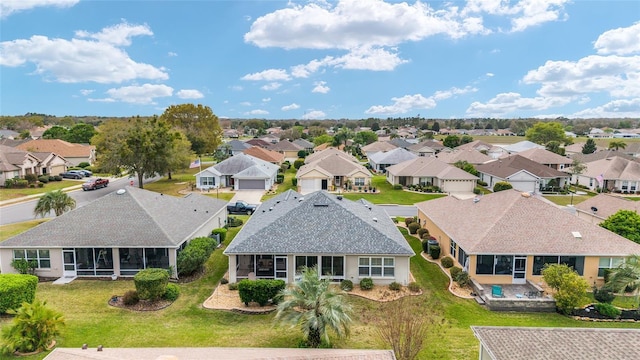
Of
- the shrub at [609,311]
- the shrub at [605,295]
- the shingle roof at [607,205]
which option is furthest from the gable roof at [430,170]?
the shrub at [609,311]

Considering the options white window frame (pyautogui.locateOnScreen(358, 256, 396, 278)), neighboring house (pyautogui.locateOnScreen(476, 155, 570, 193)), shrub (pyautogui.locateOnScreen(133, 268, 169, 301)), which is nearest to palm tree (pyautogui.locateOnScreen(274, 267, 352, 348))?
white window frame (pyautogui.locateOnScreen(358, 256, 396, 278))

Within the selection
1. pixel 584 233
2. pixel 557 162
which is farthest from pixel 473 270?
pixel 557 162

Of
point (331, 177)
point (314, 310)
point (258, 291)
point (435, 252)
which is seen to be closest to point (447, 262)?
point (435, 252)

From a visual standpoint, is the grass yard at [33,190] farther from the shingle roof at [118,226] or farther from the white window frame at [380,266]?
the white window frame at [380,266]

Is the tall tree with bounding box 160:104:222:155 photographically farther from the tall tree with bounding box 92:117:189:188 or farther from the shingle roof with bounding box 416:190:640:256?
the shingle roof with bounding box 416:190:640:256

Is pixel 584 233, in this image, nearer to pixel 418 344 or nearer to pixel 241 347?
pixel 418 344
